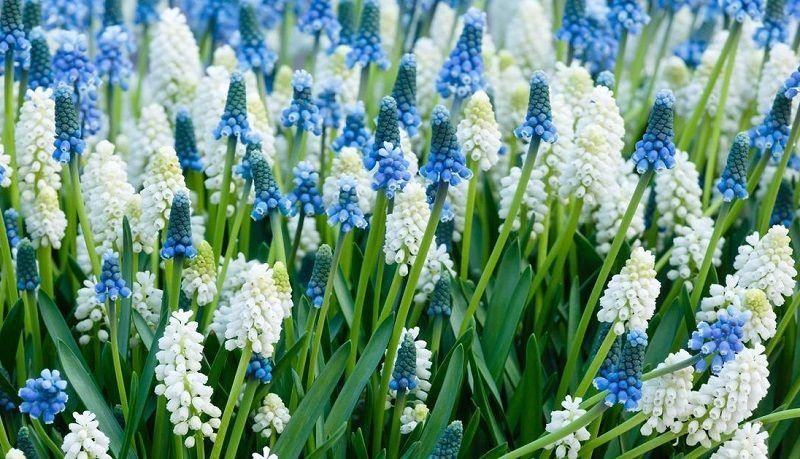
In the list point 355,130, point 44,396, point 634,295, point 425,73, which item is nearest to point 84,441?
point 44,396

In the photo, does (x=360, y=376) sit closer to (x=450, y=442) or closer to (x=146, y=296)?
(x=450, y=442)

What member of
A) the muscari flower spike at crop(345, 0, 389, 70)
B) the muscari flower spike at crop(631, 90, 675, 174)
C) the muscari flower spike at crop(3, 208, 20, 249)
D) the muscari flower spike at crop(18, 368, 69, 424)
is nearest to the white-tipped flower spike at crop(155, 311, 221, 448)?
the muscari flower spike at crop(18, 368, 69, 424)

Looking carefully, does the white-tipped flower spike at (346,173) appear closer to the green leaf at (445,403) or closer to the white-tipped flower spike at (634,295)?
the green leaf at (445,403)

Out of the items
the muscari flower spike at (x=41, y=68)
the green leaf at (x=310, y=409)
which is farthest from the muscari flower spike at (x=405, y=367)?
the muscari flower spike at (x=41, y=68)

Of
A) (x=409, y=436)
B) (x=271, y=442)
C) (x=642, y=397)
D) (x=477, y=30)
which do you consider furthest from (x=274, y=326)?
(x=477, y=30)

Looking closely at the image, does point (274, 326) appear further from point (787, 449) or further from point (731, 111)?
point (731, 111)

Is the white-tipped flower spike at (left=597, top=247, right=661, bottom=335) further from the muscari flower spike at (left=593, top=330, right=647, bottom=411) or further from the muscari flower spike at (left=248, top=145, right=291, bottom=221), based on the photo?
the muscari flower spike at (left=248, top=145, right=291, bottom=221)
